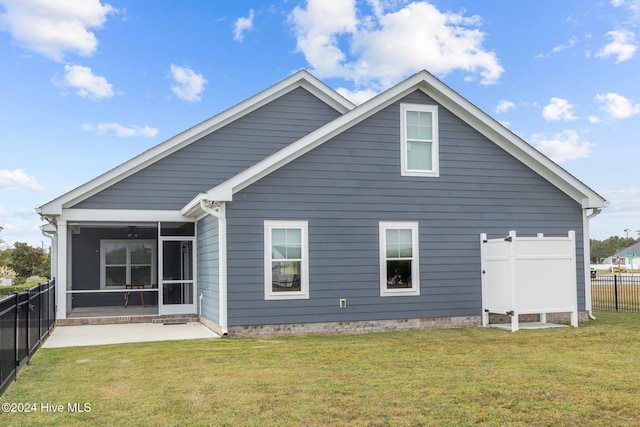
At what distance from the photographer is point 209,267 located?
1391cm

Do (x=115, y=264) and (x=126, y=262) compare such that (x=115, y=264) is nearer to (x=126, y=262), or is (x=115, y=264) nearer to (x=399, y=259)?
(x=126, y=262)

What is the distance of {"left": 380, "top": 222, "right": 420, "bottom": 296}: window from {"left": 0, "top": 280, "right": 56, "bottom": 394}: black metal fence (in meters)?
6.72

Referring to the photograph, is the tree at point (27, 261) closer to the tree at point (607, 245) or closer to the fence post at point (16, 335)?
the fence post at point (16, 335)

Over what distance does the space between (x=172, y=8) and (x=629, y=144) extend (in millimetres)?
16122

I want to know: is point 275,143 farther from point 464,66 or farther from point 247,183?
point 464,66

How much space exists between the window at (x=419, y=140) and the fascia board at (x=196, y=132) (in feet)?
14.0

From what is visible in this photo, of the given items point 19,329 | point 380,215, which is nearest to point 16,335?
point 19,329

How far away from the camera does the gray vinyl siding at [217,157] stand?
51.5 feet

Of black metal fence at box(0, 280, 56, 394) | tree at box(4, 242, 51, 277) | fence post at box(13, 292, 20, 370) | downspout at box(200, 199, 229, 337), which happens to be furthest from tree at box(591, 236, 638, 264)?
fence post at box(13, 292, 20, 370)

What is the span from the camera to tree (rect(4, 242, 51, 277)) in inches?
1563

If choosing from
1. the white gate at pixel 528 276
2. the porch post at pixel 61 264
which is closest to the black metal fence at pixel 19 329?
the porch post at pixel 61 264

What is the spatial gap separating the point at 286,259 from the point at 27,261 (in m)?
33.4

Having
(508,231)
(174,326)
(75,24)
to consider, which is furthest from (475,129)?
(75,24)

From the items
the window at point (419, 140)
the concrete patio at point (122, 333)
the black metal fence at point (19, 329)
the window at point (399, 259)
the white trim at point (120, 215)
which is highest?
the window at point (419, 140)
